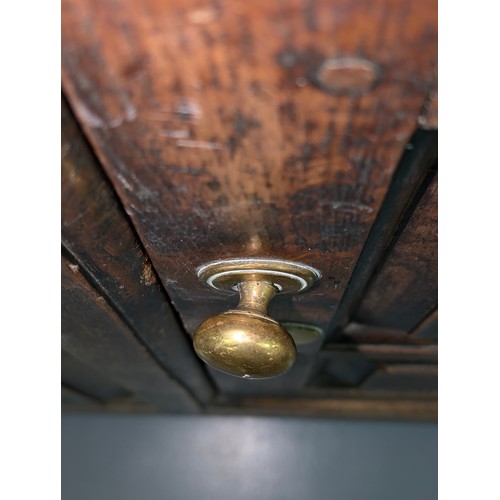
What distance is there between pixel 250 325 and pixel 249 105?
23cm

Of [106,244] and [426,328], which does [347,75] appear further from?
[426,328]

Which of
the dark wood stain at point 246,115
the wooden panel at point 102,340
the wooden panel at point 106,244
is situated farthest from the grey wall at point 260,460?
the dark wood stain at point 246,115

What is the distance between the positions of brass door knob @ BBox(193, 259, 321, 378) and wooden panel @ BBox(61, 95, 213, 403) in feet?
0.26

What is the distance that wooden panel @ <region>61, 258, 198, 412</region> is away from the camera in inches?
23.2

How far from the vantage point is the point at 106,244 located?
471 millimetres

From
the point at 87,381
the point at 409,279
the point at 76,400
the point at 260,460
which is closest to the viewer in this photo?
the point at 409,279

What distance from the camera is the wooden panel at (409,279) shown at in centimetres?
46

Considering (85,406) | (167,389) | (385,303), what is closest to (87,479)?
(85,406)

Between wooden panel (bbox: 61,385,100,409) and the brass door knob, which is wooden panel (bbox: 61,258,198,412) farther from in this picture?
wooden panel (bbox: 61,385,100,409)

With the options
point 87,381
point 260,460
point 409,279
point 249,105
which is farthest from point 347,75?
point 260,460

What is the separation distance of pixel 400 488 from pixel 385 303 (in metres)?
1.66

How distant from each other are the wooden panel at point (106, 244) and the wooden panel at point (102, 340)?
0.05 ft

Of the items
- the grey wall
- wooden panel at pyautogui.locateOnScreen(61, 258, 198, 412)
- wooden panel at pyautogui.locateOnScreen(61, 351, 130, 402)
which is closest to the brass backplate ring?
wooden panel at pyautogui.locateOnScreen(61, 258, 198, 412)

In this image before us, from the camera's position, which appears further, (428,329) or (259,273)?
(428,329)
